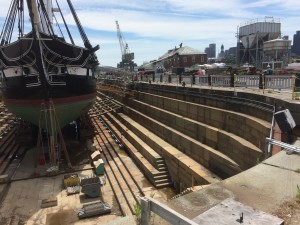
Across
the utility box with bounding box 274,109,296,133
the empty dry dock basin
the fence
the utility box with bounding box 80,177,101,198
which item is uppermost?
the fence

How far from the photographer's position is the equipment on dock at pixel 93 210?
34.8ft

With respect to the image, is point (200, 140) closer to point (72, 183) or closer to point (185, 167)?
point (185, 167)

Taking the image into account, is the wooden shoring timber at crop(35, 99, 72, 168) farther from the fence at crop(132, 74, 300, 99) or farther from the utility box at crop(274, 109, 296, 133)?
the utility box at crop(274, 109, 296, 133)

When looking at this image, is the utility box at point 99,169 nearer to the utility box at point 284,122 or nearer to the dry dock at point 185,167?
the dry dock at point 185,167

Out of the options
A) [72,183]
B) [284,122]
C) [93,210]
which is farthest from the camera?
[72,183]

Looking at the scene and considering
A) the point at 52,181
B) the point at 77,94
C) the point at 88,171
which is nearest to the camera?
the point at 52,181

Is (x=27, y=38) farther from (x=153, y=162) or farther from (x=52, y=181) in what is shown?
(x=153, y=162)

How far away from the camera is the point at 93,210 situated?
10.7 m

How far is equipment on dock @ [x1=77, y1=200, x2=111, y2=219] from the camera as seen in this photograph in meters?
10.6

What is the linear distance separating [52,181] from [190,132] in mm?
7355

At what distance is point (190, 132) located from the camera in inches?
612

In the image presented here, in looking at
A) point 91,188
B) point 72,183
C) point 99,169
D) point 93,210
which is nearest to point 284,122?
point 93,210

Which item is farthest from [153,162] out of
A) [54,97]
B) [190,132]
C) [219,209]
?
[219,209]

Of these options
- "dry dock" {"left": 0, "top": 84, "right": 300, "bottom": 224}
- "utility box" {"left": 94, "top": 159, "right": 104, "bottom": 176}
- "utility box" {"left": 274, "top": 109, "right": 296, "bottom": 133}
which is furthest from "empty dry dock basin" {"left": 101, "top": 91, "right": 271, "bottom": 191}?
"utility box" {"left": 94, "top": 159, "right": 104, "bottom": 176}
